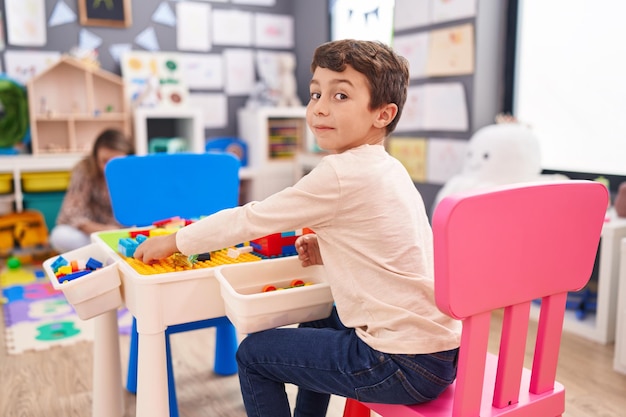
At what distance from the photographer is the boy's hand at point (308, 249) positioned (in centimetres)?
127

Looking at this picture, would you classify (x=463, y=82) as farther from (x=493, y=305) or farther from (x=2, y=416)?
(x=2, y=416)

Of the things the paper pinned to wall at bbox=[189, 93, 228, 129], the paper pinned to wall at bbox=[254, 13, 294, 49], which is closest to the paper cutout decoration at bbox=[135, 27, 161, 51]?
the paper pinned to wall at bbox=[189, 93, 228, 129]

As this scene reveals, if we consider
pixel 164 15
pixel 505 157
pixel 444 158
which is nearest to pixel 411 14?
pixel 444 158

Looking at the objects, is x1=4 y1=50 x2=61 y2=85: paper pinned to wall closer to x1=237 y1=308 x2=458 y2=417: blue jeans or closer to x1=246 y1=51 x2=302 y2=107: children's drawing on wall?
x1=246 y1=51 x2=302 y2=107: children's drawing on wall

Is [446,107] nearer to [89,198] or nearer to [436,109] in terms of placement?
[436,109]

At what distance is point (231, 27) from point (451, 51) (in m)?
2.01

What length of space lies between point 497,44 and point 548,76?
12.6 inches

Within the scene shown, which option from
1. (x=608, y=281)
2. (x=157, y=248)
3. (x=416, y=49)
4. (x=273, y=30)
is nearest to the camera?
(x=157, y=248)

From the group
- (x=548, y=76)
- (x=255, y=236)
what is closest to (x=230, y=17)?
(x=548, y=76)

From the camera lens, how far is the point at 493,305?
35.9 inches

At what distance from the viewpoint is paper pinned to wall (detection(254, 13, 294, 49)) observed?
4.52m

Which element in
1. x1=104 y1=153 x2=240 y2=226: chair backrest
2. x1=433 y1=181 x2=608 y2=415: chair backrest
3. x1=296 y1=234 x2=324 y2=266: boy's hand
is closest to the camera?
x1=433 y1=181 x2=608 y2=415: chair backrest

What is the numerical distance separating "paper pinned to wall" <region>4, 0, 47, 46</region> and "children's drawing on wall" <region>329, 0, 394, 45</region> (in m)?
1.99

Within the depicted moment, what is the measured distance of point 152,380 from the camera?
1.24 meters
